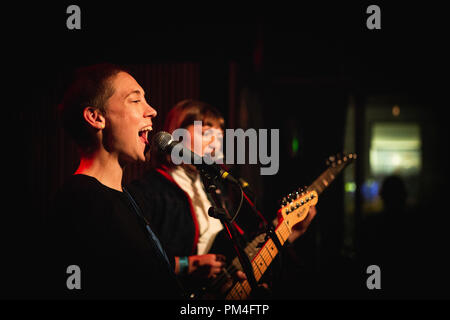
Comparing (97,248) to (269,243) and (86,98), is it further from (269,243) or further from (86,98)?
(269,243)

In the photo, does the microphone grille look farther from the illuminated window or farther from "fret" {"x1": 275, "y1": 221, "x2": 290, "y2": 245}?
the illuminated window

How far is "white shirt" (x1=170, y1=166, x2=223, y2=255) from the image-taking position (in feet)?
5.52

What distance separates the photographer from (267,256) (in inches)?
56.0

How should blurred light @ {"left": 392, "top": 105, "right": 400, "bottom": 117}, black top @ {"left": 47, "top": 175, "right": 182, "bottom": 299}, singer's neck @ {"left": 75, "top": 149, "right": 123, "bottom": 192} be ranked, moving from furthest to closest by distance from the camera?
blurred light @ {"left": 392, "top": 105, "right": 400, "bottom": 117}
singer's neck @ {"left": 75, "top": 149, "right": 123, "bottom": 192}
black top @ {"left": 47, "top": 175, "right": 182, "bottom": 299}

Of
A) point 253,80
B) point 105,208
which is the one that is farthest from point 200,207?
point 253,80

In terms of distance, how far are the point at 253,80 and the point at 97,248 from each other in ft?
9.20

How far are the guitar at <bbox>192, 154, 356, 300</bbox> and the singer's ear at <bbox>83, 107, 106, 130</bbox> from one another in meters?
0.82

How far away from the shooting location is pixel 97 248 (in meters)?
0.91

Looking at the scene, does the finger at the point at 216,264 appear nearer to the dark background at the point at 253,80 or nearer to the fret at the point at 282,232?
the fret at the point at 282,232

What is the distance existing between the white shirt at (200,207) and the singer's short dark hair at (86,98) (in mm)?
723

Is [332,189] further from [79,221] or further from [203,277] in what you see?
[79,221]

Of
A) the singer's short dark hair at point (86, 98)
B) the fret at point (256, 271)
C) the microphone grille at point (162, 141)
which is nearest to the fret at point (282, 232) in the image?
Answer: the fret at point (256, 271)

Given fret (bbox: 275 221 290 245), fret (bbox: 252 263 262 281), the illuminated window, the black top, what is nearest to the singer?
the black top

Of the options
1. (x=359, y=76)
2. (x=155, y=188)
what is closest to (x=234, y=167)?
(x=155, y=188)
